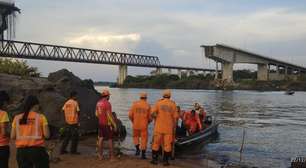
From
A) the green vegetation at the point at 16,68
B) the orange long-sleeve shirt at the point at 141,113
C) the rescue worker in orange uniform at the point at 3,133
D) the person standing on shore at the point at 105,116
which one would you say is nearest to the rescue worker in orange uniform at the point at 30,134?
the rescue worker in orange uniform at the point at 3,133

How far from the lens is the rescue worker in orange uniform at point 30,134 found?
8.03 metres

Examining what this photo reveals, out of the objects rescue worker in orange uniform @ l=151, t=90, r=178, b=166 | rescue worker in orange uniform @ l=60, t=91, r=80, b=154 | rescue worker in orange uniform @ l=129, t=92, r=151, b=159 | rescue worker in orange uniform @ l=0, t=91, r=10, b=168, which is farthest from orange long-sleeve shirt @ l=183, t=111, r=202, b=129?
rescue worker in orange uniform @ l=0, t=91, r=10, b=168

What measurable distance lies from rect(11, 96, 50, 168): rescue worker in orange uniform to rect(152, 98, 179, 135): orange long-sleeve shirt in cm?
514

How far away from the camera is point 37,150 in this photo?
8.20 meters

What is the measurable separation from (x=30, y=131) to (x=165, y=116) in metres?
5.43

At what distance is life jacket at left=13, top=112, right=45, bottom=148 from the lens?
8062mm

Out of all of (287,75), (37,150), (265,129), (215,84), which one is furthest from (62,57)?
(37,150)

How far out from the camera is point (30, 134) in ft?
26.6

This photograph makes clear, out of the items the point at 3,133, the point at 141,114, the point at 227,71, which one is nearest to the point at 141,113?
the point at 141,114

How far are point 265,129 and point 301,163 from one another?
1870 centimetres

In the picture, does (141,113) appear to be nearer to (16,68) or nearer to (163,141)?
(163,141)

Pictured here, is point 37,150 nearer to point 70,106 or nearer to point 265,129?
point 70,106

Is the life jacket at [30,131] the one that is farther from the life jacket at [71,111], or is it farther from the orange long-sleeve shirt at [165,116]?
the life jacket at [71,111]

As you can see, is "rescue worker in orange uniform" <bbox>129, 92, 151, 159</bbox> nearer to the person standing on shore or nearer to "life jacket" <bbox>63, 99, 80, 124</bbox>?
the person standing on shore
